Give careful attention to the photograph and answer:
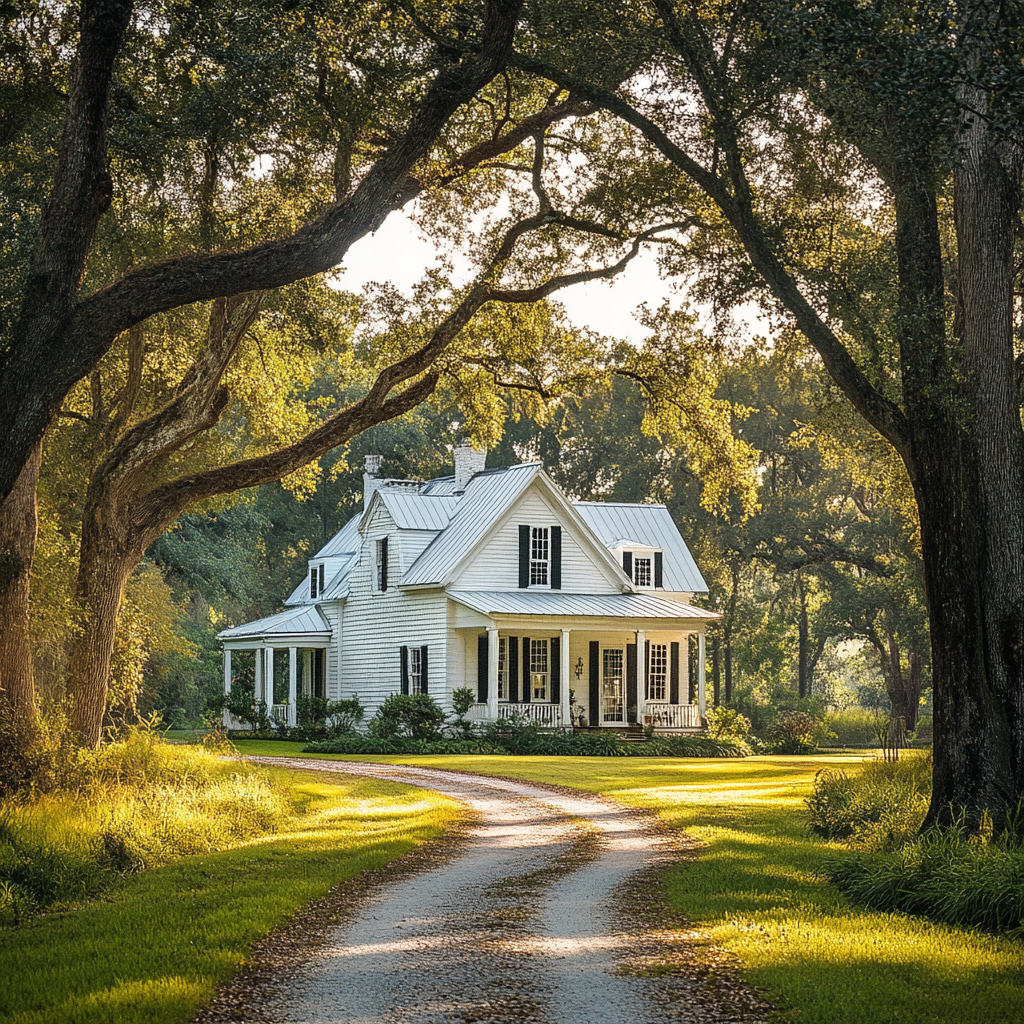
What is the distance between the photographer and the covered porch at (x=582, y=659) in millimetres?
31312

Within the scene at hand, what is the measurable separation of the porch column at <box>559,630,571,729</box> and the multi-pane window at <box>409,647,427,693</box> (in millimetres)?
3978

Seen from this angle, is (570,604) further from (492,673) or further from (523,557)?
(492,673)

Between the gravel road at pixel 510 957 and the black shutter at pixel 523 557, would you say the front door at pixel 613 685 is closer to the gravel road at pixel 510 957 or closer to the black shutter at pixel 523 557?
the black shutter at pixel 523 557

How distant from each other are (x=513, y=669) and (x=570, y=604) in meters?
2.43

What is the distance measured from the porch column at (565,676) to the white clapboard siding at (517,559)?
8.51ft

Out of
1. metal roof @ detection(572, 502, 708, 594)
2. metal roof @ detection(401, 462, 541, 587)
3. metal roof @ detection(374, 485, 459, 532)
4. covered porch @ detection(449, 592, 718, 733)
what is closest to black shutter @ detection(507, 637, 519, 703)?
covered porch @ detection(449, 592, 718, 733)

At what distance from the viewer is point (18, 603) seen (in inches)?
517

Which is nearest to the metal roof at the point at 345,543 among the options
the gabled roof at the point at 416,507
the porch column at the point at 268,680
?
the porch column at the point at 268,680

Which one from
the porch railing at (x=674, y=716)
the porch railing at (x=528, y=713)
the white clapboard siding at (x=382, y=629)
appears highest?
the white clapboard siding at (x=382, y=629)

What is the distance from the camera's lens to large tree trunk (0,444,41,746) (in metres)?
12.8

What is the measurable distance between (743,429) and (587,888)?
139ft

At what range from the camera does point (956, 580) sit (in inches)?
428

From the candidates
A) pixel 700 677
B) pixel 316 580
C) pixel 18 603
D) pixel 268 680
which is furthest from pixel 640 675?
pixel 18 603

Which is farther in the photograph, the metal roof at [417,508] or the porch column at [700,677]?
the metal roof at [417,508]
